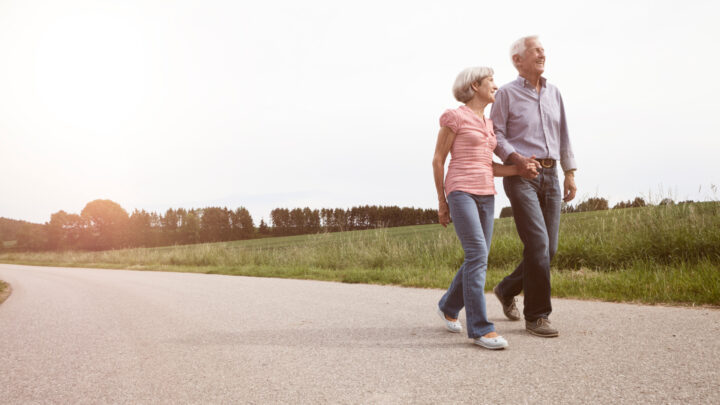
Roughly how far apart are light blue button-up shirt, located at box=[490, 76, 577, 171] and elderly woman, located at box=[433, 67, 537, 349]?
0.18 m

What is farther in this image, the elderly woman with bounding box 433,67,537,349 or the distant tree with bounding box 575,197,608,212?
the distant tree with bounding box 575,197,608,212

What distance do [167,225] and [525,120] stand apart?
94867 mm

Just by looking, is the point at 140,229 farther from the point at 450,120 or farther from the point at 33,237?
the point at 450,120

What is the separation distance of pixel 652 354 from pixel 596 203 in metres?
9.73

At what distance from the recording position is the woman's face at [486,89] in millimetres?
3426

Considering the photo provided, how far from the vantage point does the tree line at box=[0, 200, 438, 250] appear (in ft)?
265

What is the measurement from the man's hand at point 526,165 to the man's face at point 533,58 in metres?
0.75

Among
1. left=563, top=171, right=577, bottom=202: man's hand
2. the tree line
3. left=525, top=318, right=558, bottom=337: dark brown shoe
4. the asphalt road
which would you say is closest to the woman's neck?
left=563, top=171, right=577, bottom=202: man's hand

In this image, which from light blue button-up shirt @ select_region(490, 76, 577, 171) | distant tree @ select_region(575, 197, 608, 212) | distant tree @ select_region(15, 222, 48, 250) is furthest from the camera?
distant tree @ select_region(15, 222, 48, 250)

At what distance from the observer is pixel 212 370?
123 inches

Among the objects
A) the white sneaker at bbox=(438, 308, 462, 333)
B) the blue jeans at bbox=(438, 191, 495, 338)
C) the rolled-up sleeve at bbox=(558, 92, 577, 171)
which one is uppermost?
the rolled-up sleeve at bbox=(558, 92, 577, 171)

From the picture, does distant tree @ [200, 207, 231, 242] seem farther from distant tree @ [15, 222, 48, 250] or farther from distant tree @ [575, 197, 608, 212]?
distant tree @ [575, 197, 608, 212]

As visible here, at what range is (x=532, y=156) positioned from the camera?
3426 mm

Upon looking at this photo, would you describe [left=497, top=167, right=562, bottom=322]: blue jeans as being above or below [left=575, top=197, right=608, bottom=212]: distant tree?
below
